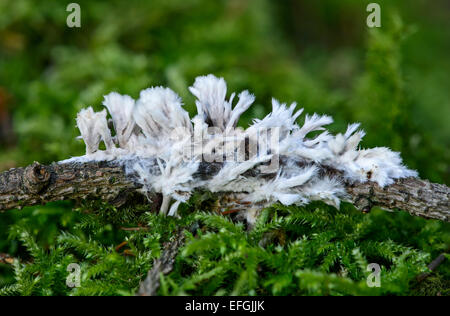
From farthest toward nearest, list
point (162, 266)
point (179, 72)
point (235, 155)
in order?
point (179, 72)
point (235, 155)
point (162, 266)

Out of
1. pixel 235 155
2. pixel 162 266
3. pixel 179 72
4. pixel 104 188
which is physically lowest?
pixel 162 266

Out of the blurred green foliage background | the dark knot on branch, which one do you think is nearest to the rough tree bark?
the dark knot on branch

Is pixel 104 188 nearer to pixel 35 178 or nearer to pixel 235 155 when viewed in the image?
pixel 35 178

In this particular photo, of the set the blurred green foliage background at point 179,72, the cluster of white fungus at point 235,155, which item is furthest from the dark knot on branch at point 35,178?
the blurred green foliage background at point 179,72

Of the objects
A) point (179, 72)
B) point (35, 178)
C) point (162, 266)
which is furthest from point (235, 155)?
point (179, 72)

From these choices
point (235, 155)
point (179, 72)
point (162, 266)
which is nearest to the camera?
point (162, 266)
